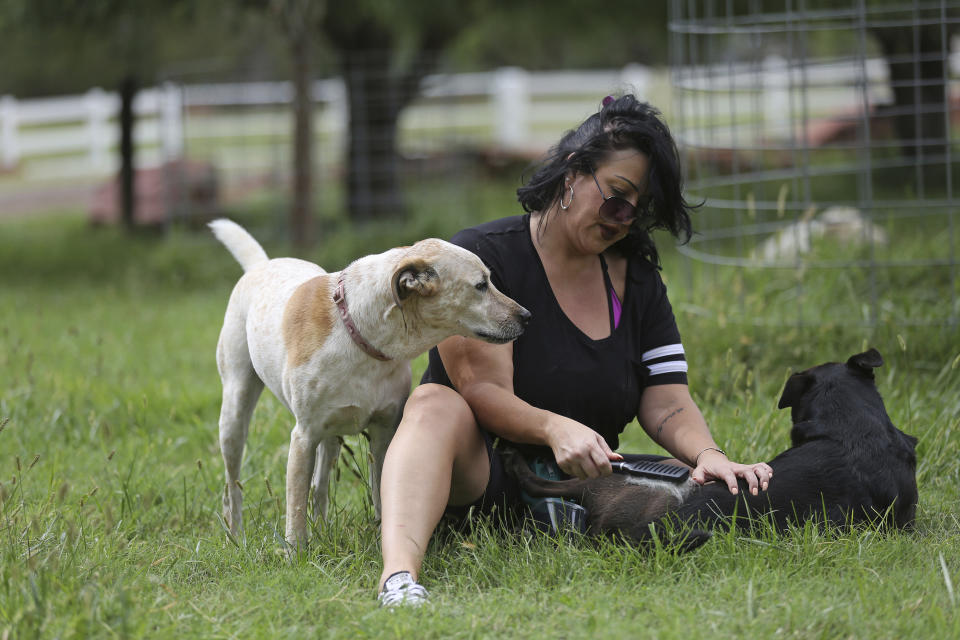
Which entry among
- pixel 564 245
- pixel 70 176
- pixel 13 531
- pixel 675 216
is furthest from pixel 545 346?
pixel 70 176

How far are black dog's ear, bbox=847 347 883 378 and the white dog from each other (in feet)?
3.40

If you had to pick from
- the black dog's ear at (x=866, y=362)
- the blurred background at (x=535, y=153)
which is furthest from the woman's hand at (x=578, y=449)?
the blurred background at (x=535, y=153)

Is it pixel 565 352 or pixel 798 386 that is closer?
pixel 565 352

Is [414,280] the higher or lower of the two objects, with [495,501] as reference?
higher

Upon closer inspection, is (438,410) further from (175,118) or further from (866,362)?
(175,118)

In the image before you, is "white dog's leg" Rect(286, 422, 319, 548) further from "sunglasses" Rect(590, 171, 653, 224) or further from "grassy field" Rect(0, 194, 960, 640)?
"sunglasses" Rect(590, 171, 653, 224)

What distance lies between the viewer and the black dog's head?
10.1ft

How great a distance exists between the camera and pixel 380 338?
301 centimetres

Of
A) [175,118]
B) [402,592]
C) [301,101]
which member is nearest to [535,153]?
[175,118]

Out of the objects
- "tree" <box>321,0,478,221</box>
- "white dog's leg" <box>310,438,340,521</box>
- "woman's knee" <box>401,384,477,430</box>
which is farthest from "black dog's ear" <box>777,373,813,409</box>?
"tree" <box>321,0,478,221</box>

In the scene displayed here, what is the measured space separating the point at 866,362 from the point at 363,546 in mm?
1593

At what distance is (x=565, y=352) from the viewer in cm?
315

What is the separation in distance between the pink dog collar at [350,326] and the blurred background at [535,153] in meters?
2.27

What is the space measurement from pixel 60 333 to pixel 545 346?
443cm
